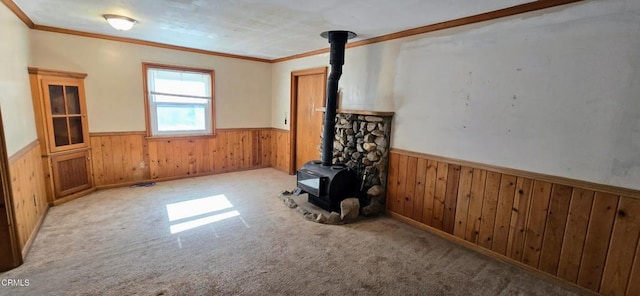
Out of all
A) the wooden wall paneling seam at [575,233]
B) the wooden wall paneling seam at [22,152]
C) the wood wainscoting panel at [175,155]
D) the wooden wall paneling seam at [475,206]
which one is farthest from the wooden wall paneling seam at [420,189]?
the wooden wall paneling seam at [22,152]

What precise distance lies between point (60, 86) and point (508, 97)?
503cm

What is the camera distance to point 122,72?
4.22 metres

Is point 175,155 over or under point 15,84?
under

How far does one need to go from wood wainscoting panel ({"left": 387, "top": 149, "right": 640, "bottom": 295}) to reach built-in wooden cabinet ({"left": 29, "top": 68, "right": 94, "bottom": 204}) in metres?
4.27

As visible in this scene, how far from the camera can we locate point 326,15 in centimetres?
273

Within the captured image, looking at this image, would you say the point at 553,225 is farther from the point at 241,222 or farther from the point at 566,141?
the point at 241,222

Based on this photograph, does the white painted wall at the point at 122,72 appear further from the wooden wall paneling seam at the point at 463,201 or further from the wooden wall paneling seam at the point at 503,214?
the wooden wall paneling seam at the point at 503,214

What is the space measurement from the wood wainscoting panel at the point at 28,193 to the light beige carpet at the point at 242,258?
0.39ft

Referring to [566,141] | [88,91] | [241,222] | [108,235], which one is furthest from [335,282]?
[88,91]

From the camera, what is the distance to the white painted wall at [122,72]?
12.2ft

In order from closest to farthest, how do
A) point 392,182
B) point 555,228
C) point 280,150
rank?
point 555,228 < point 392,182 < point 280,150

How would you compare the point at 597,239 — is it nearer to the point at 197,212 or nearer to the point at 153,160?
the point at 197,212

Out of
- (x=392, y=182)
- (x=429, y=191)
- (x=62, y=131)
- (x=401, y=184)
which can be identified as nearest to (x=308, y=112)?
(x=392, y=182)

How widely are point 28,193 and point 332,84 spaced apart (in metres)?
3.34
